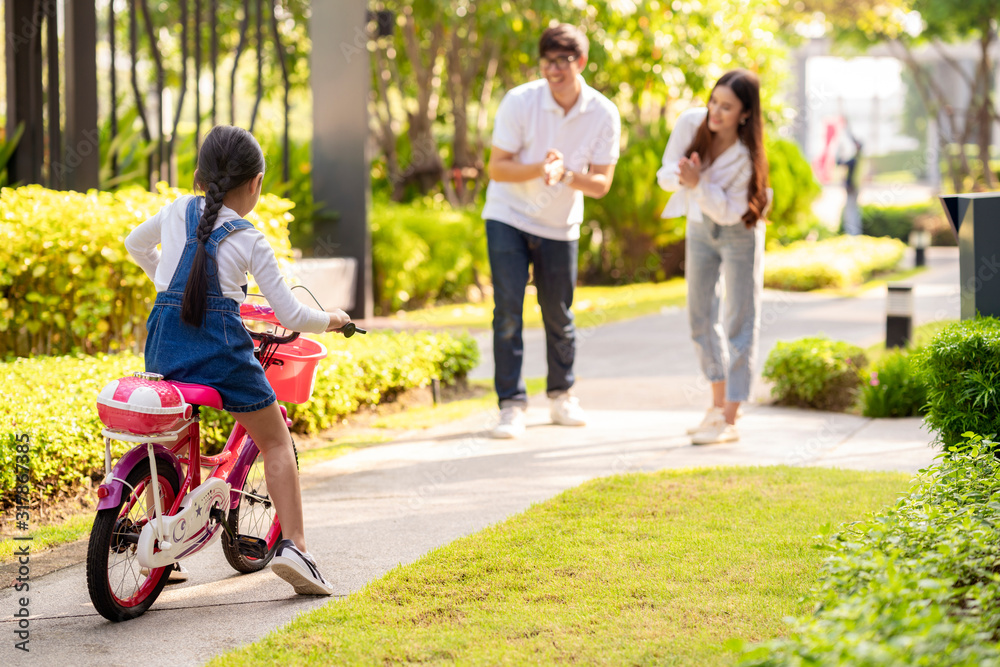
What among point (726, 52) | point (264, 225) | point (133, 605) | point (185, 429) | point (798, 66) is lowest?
point (133, 605)

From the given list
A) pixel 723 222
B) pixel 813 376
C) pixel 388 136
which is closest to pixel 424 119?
pixel 388 136

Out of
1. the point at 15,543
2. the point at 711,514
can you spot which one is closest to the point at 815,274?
the point at 711,514

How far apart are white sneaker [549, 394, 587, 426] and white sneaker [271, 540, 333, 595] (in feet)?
9.23

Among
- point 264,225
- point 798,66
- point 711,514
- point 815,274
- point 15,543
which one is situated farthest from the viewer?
point 798,66

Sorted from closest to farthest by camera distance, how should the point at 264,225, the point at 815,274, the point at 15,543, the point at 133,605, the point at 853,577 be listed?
the point at 853,577 < the point at 133,605 < the point at 15,543 < the point at 264,225 < the point at 815,274

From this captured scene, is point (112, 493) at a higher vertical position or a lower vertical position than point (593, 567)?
higher

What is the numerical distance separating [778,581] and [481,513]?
141 cm

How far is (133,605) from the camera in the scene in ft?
10.7

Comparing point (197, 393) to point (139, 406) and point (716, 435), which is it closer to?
point (139, 406)

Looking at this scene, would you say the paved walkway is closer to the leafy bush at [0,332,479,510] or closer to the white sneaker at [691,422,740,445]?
the white sneaker at [691,422,740,445]

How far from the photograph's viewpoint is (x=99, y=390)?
15.9ft

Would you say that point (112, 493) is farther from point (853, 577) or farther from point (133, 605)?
point (853, 577)

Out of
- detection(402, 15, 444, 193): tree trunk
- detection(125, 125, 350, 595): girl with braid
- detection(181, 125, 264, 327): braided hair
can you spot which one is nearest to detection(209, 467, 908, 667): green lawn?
detection(125, 125, 350, 595): girl with braid

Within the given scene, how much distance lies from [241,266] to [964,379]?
8.48 feet
